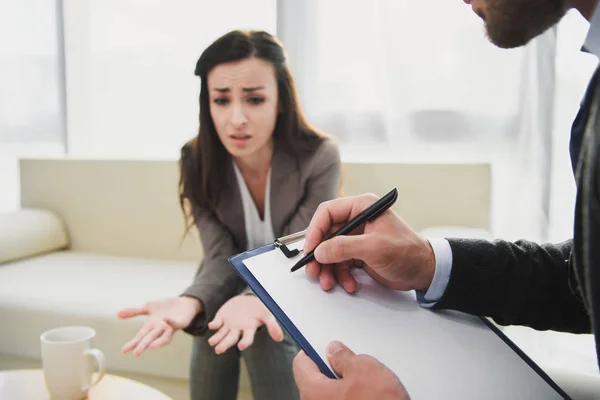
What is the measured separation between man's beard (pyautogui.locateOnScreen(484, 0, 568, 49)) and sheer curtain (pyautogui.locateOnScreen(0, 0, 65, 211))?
78.3 inches

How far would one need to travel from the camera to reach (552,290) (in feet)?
1.95

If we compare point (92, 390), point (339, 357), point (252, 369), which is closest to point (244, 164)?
point (252, 369)

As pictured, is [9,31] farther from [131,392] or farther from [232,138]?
[131,392]

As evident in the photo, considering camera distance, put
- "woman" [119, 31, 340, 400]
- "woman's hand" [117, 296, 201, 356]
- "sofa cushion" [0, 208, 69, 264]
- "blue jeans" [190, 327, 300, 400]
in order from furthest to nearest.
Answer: "sofa cushion" [0, 208, 69, 264], "woman" [119, 31, 340, 400], "blue jeans" [190, 327, 300, 400], "woman's hand" [117, 296, 201, 356]

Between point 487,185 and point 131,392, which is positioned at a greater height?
point 487,185

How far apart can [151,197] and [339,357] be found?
138 centimetres

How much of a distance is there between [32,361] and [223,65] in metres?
0.90

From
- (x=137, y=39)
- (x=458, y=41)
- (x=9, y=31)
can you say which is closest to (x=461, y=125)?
(x=458, y=41)

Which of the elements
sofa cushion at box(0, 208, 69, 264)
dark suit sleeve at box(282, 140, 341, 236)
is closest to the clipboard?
dark suit sleeve at box(282, 140, 341, 236)

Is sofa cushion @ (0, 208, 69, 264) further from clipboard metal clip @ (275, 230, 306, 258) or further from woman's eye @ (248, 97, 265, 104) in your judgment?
clipboard metal clip @ (275, 230, 306, 258)

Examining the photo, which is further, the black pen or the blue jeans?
the blue jeans

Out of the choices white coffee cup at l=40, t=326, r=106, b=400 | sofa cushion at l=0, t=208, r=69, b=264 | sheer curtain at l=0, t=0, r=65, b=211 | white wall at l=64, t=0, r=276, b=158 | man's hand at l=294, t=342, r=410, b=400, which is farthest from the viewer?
sheer curtain at l=0, t=0, r=65, b=211

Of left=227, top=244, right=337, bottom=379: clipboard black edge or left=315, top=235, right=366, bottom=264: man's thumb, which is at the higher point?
left=315, top=235, right=366, bottom=264: man's thumb

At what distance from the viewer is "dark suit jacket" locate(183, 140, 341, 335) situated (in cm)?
115
